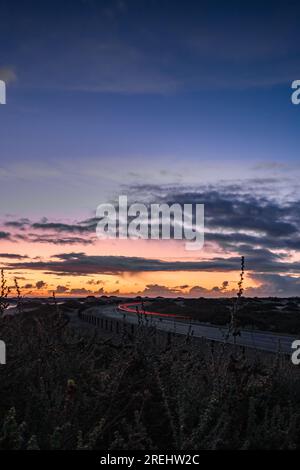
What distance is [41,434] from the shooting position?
467 cm

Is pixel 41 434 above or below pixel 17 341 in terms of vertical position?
below

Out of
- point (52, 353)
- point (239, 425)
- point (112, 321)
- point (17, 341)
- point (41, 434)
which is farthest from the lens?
point (112, 321)

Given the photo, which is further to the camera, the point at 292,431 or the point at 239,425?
the point at 239,425

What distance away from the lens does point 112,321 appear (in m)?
36.1

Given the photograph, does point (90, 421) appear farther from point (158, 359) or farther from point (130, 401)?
point (158, 359)
